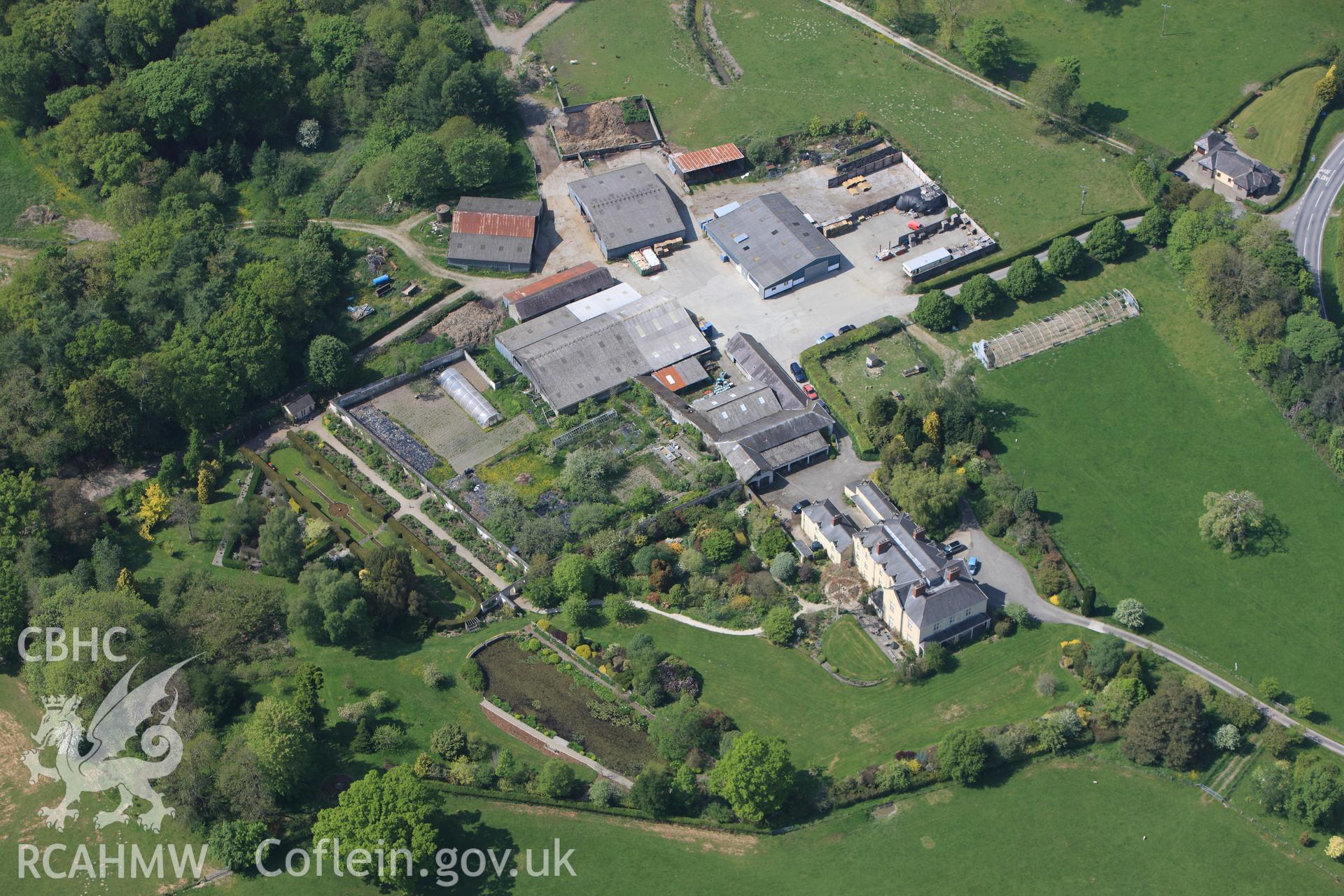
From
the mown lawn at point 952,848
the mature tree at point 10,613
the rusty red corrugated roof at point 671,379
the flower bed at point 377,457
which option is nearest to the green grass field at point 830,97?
the rusty red corrugated roof at point 671,379

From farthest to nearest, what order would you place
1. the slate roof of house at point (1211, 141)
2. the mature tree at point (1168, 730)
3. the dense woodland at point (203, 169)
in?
the slate roof of house at point (1211, 141), the dense woodland at point (203, 169), the mature tree at point (1168, 730)

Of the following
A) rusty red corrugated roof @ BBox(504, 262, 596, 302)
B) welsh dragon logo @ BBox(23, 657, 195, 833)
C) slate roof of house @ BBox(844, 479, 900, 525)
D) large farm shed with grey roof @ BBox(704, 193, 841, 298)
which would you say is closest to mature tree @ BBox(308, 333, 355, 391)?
rusty red corrugated roof @ BBox(504, 262, 596, 302)

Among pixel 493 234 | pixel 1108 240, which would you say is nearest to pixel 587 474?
pixel 493 234

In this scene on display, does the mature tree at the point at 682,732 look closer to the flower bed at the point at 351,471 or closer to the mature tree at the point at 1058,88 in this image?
the flower bed at the point at 351,471

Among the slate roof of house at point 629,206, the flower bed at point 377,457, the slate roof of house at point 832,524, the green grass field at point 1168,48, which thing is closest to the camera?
the slate roof of house at point 832,524

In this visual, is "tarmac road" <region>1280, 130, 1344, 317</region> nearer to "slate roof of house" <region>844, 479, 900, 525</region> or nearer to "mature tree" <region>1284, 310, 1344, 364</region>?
"mature tree" <region>1284, 310, 1344, 364</region>

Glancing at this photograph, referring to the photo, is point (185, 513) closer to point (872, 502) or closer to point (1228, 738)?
point (872, 502)
